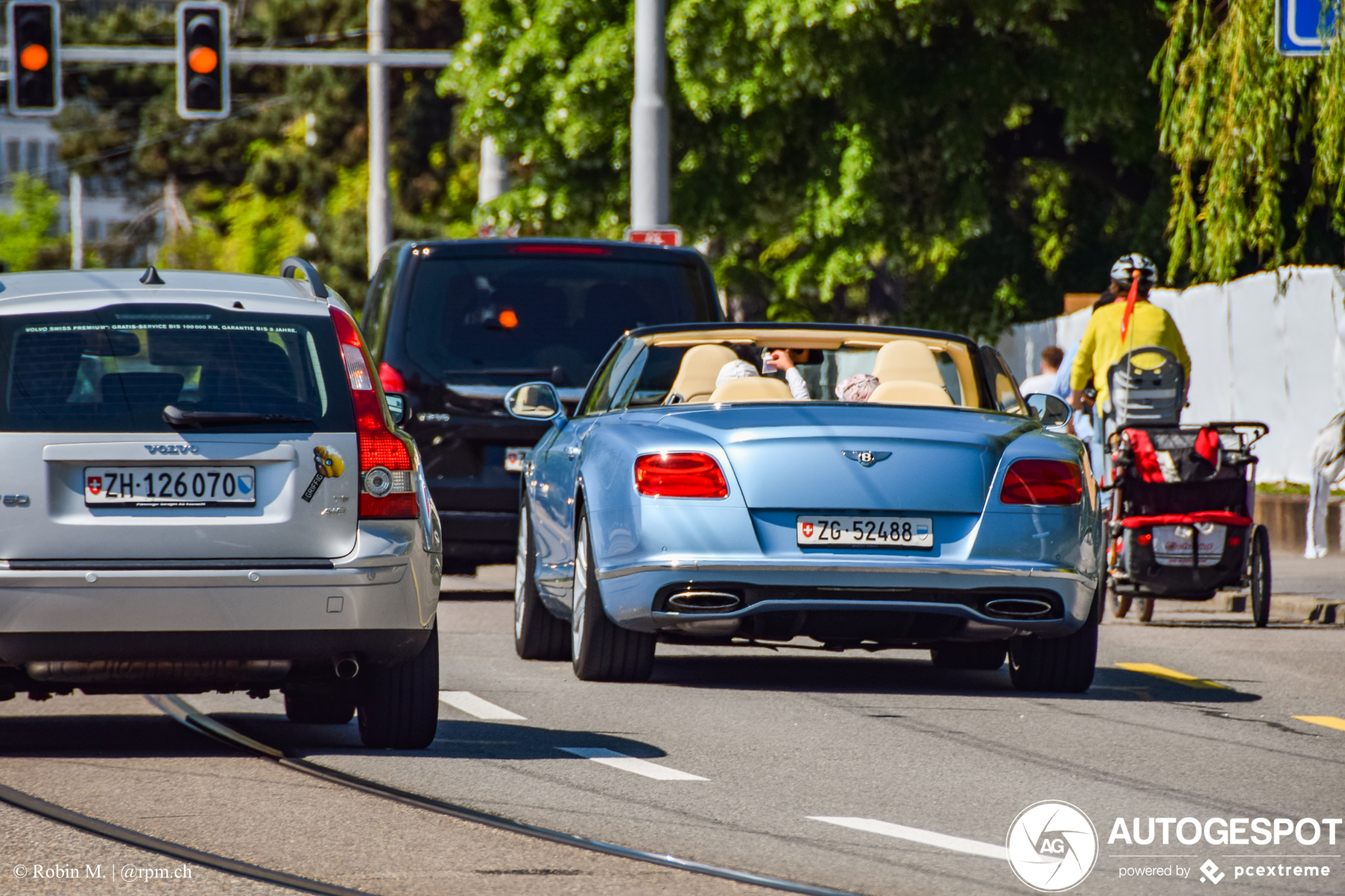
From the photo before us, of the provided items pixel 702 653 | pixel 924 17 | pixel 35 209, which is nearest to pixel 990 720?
pixel 702 653

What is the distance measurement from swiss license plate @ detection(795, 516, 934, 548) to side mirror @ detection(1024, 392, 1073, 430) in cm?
112

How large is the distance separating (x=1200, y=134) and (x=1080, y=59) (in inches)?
229

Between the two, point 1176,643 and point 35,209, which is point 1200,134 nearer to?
point 1176,643

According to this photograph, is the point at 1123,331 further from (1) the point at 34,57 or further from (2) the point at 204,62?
(1) the point at 34,57

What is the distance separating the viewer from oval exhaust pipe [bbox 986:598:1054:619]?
8.97 metres

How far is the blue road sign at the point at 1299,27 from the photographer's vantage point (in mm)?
12672

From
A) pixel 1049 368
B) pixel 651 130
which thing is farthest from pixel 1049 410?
pixel 651 130

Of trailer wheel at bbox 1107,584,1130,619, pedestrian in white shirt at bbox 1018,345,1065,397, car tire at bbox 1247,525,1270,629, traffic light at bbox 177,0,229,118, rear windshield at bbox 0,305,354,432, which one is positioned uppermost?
traffic light at bbox 177,0,229,118

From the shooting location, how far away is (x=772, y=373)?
10625 mm

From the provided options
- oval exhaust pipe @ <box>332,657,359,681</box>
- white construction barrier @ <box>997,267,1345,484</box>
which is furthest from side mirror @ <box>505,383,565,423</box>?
white construction barrier @ <box>997,267,1345,484</box>

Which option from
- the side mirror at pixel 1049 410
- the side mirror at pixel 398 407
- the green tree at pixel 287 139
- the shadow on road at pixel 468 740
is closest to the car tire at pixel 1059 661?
the side mirror at pixel 1049 410

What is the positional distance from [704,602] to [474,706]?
948 millimetres

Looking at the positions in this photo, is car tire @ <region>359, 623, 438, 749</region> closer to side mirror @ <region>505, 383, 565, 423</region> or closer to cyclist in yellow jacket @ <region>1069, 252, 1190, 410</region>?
side mirror @ <region>505, 383, 565, 423</region>

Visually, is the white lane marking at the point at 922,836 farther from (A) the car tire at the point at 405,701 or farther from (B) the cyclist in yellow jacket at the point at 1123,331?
(B) the cyclist in yellow jacket at the point at 1123,331
